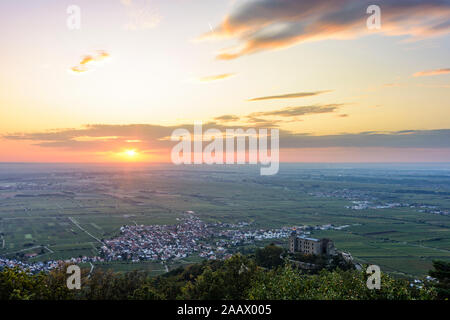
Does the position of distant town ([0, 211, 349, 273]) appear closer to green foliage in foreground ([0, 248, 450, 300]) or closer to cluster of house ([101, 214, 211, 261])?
cluster of house ([101, 214, 211, 261])

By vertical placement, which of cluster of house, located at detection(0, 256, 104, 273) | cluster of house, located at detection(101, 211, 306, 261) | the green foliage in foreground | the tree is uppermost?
the green foliage in foreground

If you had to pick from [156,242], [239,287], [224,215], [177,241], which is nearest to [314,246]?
[239,287]

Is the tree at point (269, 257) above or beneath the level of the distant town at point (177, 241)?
above

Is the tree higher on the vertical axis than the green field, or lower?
higher

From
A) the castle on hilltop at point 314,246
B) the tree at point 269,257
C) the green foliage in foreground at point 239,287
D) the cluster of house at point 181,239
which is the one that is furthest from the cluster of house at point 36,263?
the castle on hilltop at point 314,246

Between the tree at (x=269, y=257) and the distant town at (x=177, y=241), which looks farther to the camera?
the distant town at (x=177, y=241)

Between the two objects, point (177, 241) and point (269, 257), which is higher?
point (269, 257)

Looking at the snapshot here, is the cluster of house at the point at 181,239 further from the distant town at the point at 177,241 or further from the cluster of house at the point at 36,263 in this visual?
the cluster of house at the point at 36,263

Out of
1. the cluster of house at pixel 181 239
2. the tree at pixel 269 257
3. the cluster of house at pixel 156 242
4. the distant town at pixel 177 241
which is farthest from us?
the cluster of house at pixel 181 239

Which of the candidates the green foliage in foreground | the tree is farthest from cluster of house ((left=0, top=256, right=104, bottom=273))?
the green foliage in foreground

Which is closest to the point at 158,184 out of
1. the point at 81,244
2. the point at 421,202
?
the point at 81,244

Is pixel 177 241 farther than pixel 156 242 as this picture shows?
Yes

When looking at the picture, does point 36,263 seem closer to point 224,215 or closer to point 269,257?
point 269,257
